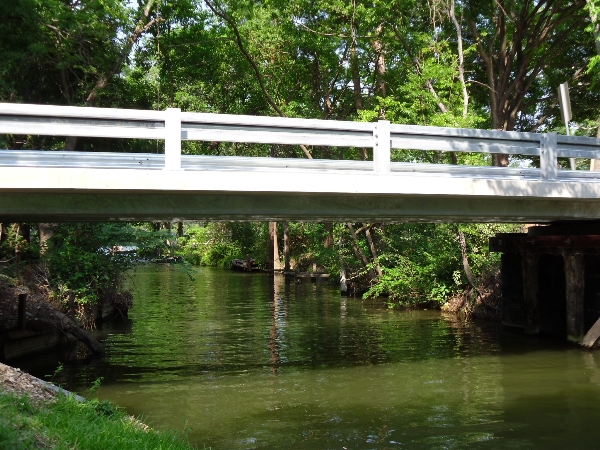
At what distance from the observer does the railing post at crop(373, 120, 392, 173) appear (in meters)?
10.4

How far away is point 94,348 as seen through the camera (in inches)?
569

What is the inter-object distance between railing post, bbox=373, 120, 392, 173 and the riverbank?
5119 millimetres

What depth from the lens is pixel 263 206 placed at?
1084 centimetres

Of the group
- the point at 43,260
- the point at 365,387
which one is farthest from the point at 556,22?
the point at 43,260

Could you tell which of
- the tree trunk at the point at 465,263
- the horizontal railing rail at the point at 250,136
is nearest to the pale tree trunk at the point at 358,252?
the tree trunk at the point at 465,263

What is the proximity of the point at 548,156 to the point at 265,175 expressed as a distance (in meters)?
5.12

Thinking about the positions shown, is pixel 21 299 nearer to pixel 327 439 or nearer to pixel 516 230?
pixel 327 439

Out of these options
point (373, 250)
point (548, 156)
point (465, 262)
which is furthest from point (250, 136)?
point (373, 250)

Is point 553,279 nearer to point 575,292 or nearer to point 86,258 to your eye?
point 575,292

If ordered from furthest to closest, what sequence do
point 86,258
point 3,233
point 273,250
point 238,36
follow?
point 273,250
point 238,36
point 3,233
point 86,258

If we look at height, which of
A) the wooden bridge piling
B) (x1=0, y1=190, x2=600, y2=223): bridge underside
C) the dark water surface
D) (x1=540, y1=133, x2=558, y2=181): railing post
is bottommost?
the dark water surface

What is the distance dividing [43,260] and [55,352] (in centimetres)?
340

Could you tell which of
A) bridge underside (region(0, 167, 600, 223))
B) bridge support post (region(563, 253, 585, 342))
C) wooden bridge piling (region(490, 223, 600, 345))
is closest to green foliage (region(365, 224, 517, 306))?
wooden bridge piling (region(490, 223, 600, 345))

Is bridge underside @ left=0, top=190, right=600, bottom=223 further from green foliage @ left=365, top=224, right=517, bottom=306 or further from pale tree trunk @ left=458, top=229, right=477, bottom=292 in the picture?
green foliage @ left=365, top=224, right=517, bottom=306
